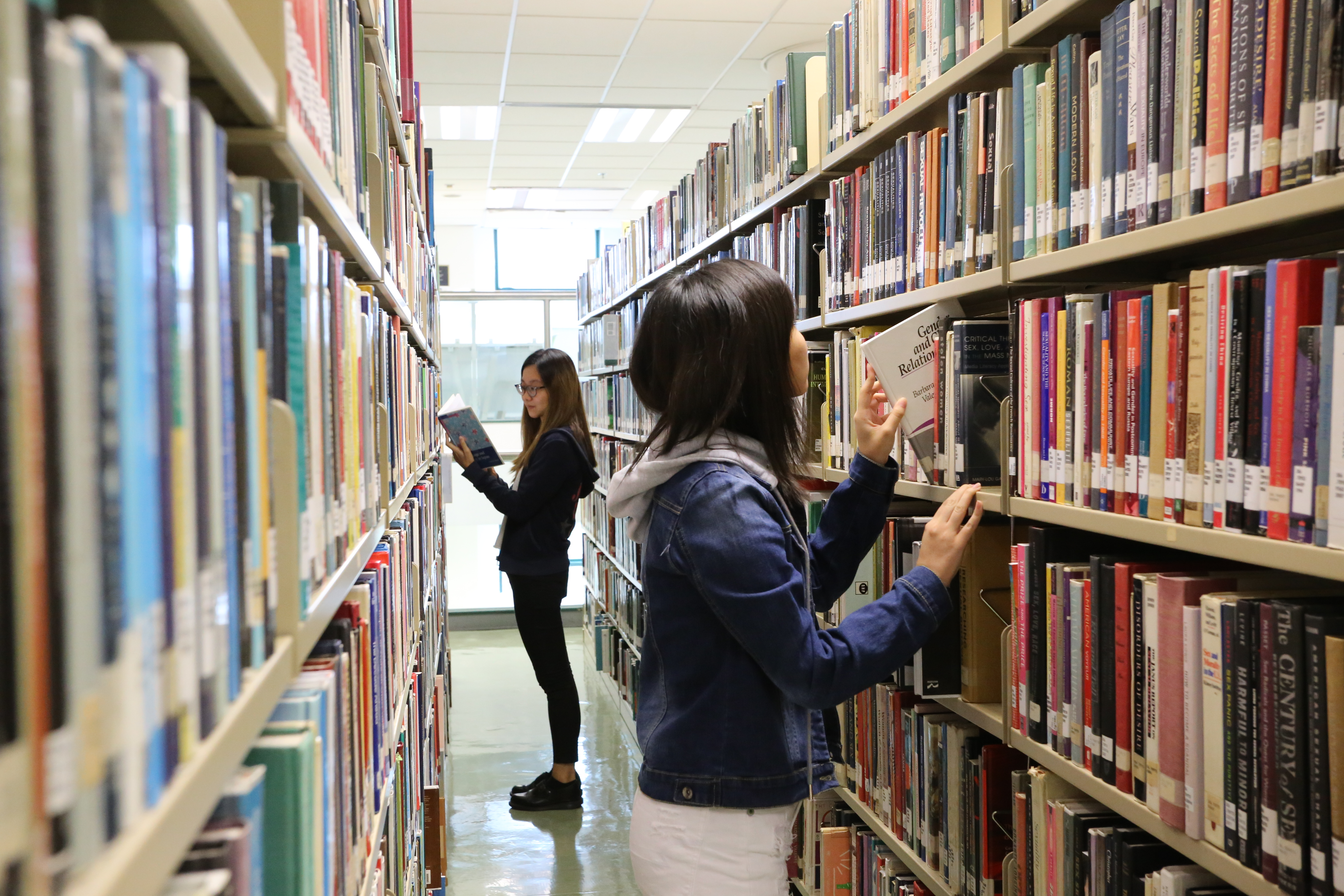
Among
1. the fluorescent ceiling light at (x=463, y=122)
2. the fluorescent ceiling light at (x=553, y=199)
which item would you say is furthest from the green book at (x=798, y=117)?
the fluorescent ceiling light at (x=553, y=199)

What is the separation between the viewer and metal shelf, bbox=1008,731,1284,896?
1.05 metres

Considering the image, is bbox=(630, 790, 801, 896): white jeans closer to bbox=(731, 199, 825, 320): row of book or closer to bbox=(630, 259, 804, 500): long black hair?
bbox=(630, 259, 804, 500): long black hair

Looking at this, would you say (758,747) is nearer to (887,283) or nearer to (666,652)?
(666,652)

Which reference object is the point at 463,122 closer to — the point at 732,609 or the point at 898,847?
the point at 898,847

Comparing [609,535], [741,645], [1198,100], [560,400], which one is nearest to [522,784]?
[560,400]

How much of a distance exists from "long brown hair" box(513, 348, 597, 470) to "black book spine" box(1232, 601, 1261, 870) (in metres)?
2.72

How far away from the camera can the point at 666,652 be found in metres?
1.42

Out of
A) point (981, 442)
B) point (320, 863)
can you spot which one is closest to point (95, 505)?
point (320, 863)

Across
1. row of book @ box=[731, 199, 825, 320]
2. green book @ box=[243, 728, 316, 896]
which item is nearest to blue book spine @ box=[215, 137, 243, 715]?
green book @ box=[243, 728, 316, 896]

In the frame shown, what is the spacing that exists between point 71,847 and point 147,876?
5 centimetres

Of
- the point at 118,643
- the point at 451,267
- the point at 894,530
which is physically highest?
the point at 451,267

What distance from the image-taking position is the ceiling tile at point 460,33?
4703 millimetres

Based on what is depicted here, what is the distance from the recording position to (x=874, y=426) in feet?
5.52

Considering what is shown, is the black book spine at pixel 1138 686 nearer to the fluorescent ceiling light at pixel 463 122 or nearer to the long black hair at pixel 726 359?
the long black hair at pixel 726 359
